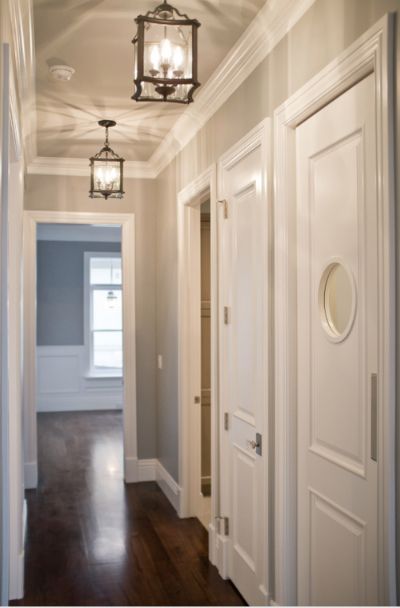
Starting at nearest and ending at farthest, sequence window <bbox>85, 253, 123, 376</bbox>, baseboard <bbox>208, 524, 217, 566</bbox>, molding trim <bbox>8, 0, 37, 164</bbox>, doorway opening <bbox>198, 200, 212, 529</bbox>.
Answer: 1. molding trim <bbox>8, 0, 37, 164</bbox>
2. baseboard <bbox>208, 524, 217, 566</bbox>
3. doorway opening <bbox>198, 200, 212, 529</bbox>
4. window <bbox>85, 253, 123, 376</bbox>

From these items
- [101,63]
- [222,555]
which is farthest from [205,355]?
[101,63]

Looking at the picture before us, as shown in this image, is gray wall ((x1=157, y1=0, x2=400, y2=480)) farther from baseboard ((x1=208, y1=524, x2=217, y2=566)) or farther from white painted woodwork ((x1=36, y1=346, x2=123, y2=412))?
white painted woodwork ((x1=36, y1=346, x2=123, y2=412))

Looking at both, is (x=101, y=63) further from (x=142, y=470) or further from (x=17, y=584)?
(x=142, y=470)

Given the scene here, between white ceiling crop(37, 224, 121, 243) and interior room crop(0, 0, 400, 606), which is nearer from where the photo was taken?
interior room crop(0, 0, 400, 606)

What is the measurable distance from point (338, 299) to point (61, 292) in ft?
24.9

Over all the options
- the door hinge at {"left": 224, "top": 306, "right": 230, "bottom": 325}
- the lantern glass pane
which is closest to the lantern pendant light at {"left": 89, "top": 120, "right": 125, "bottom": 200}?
the lantern glass pane

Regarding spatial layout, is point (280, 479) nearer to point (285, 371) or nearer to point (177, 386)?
point (285, 371)

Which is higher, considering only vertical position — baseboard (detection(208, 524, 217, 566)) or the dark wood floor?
baseboard (detection(208, 524, 217, 566))

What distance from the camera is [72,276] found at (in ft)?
30.5

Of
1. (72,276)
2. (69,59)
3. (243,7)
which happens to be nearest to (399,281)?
(243,7)

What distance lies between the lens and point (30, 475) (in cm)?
516

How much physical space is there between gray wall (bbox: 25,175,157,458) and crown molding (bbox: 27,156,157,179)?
63 mm

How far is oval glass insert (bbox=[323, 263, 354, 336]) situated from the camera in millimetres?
2084

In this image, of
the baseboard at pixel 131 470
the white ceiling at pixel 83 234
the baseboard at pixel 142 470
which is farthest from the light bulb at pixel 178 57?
the white ceiling at pixel 83 234
